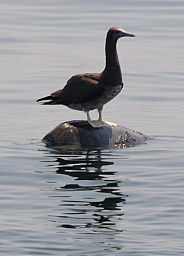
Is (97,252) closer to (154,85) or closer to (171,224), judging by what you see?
(171,224)

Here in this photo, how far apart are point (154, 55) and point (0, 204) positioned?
45.4 feet

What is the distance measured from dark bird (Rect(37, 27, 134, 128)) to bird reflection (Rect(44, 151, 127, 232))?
79 cm

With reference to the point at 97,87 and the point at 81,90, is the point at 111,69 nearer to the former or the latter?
the point at 97,87

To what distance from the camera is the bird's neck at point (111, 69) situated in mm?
16266

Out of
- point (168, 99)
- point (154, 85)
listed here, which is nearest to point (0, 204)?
point (168, 99)

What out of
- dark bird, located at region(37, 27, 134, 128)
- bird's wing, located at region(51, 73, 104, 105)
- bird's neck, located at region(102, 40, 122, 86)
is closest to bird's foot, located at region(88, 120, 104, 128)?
dark bird, located at region(37, 27, 134, 128)

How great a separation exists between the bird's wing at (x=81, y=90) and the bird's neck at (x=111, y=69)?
0.16 metres

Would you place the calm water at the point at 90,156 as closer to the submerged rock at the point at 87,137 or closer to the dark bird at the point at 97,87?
the submerged rock at the point at 87,137

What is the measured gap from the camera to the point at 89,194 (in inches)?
548

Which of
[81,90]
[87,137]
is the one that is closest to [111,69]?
[81,90]

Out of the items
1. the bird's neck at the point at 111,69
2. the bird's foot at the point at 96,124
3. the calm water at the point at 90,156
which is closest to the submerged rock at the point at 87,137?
the bird's foot at the point at 96,124

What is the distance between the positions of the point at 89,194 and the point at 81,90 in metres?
2.96

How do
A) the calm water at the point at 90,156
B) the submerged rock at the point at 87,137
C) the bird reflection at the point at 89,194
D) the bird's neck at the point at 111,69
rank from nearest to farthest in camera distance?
the calm water at the point at 90,156 → the bird reflection at the point at 89,194 → the bird's neck at the point at 111,69 → the submerged rock at the point at 87,137

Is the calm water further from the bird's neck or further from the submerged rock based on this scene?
the bird's neck
